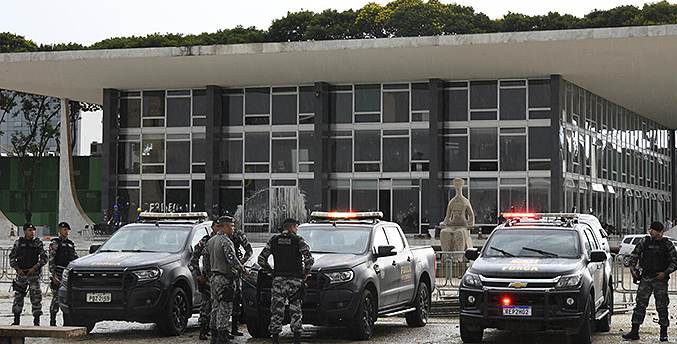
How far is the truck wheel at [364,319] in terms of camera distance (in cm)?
1287

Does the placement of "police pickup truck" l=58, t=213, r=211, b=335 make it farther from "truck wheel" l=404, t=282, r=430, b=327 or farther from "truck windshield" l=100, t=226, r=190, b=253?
"truck wheel" l=404, t=282, r=430, b=327

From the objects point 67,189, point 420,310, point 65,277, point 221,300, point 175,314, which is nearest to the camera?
point 221,300

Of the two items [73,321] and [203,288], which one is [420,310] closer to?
[203,288]

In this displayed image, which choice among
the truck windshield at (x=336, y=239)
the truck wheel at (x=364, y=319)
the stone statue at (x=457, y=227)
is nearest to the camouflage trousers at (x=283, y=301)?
the truck wheel at (x=364, y=319)

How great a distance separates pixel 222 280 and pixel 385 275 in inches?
103

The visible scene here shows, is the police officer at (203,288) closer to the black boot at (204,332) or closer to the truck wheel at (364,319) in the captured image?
the black boot at (204,332)

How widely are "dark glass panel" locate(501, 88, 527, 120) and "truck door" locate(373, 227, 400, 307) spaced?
26.3 m

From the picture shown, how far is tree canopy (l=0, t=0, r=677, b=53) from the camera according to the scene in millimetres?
69125

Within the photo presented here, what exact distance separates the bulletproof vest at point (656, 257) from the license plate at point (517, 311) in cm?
248

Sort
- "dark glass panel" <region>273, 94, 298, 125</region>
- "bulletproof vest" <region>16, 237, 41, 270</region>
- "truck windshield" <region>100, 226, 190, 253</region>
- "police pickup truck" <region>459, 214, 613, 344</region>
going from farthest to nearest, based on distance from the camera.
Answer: "dark glass panel" <region>273, 94, 298, 125</region> < "bulletproof vest" <region>16, 237, 41, 270</region> < "truck windshield" <region>100, 226, 190, 253</region> < "police pickup truck" <region>459, 214, 613, 344</region>

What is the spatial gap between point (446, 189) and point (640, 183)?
1775 centimetres

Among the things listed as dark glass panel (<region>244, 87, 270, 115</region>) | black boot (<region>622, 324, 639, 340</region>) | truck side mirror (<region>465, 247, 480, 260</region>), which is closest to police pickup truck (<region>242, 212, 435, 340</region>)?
truck side mirror (<region>465, 247, 480, 260</region>)

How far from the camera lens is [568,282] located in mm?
12031

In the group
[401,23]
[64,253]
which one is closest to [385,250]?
[64,253]
